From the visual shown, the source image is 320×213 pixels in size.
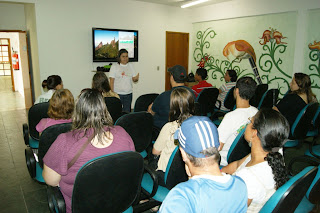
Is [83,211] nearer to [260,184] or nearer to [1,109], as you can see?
[260,184]

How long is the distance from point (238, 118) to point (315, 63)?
13.1 feet

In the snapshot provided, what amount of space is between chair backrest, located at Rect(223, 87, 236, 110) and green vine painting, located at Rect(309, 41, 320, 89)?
6.90 ft

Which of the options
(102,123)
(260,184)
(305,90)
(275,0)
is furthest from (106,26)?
(260,184)

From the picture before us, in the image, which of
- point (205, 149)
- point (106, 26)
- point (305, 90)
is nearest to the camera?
point (205, 149)

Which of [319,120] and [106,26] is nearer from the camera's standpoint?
[319,120]

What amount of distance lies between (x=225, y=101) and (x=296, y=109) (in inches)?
56.1

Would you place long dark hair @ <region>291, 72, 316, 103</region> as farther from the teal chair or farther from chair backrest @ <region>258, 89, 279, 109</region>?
the teal chair

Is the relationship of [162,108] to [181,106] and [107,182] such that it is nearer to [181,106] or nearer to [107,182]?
[181,106]

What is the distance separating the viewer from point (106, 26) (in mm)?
6285

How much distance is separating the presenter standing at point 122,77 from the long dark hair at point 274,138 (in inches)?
143

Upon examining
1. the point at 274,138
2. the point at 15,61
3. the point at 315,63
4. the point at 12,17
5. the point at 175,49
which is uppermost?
the point at 12,17

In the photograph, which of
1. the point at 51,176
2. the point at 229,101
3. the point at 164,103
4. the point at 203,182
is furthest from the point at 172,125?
the point at 229,101

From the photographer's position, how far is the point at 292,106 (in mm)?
3229

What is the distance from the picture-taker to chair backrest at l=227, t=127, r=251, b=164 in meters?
1.99
